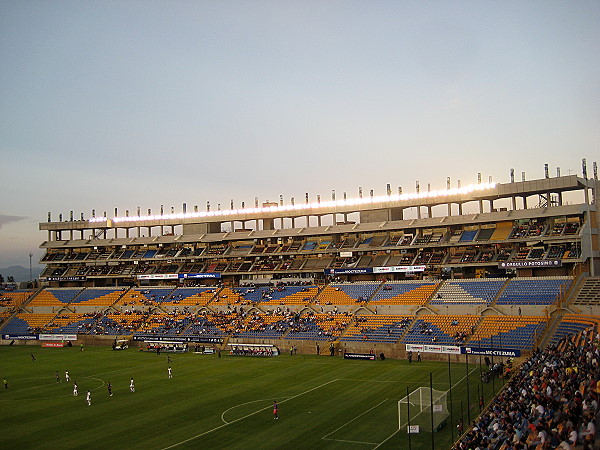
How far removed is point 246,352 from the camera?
63344mm

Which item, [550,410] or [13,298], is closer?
[550,410]

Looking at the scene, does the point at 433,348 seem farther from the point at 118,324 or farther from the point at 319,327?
the point at 118,324

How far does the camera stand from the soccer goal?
31625 millimetres

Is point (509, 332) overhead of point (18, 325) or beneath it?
beneath

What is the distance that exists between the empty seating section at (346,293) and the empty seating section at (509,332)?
1707cm

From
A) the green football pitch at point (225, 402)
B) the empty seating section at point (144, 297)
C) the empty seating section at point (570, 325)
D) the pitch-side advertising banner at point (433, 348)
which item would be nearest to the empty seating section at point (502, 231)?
the empty seating section at point (570, 325)

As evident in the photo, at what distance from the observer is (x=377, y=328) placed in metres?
61.6

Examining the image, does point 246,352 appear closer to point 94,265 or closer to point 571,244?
point 571,244

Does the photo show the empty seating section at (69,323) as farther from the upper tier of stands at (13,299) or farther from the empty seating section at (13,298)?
the empty seating section at (13,298)

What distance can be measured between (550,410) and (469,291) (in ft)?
137

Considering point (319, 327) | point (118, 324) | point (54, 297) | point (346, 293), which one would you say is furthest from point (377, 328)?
point (54, 297)

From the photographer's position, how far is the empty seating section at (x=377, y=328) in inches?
2338

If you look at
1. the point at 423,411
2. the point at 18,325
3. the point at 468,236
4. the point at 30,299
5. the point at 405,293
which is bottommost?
the point at 423,411

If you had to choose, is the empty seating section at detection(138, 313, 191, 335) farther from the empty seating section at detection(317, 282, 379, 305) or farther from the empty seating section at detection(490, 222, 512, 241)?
the empty seating section at detection(490, 222, 512, 241)
